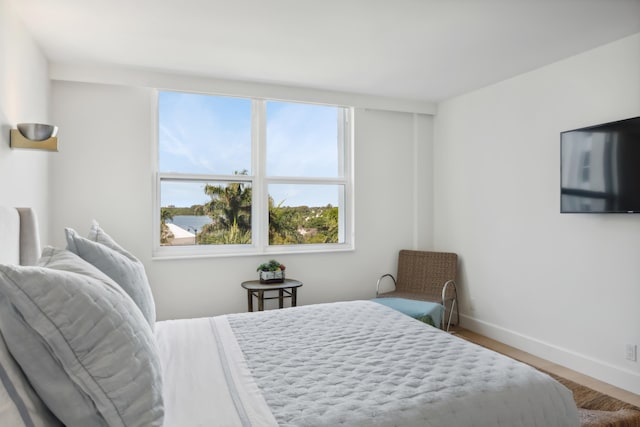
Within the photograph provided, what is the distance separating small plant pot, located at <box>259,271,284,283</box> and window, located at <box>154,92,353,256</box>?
41cm

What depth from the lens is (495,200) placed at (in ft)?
13.2

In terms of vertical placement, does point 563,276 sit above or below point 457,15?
below

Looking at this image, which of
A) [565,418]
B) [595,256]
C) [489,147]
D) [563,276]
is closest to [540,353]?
[563,276]

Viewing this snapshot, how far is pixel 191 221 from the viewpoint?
159 inches

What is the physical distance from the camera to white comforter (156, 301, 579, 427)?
131 centimetres

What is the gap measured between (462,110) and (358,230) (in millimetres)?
1727

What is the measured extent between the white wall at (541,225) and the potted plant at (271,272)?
1.99 metres

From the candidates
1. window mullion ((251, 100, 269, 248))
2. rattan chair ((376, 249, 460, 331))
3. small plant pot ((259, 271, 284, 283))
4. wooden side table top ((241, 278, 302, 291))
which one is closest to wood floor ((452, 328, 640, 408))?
rattan chair ((376, 249, 460, 331))

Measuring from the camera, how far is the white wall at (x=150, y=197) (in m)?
3.59

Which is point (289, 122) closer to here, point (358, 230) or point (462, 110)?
point (358, 230)

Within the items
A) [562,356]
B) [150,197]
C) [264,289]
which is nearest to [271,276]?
[264,289]

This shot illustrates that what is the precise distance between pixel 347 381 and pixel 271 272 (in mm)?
2383

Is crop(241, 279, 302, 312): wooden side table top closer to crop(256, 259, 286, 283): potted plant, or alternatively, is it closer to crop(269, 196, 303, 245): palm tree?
crop(256, 259, 286, 283): potted plant

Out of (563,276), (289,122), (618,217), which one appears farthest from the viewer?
(289,122)
